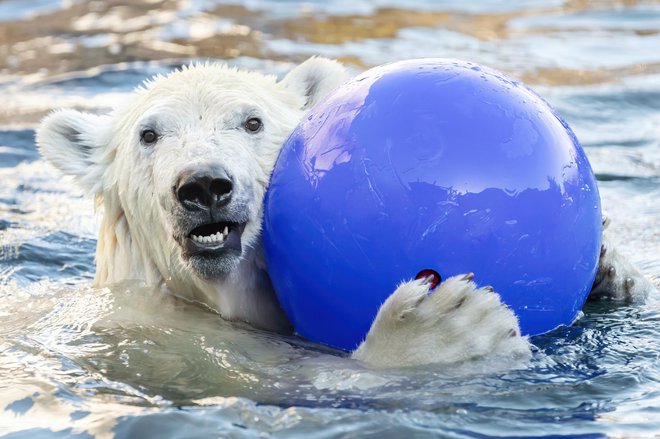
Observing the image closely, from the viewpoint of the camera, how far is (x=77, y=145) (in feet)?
14.9

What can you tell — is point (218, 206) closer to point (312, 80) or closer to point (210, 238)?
point (210, 238)

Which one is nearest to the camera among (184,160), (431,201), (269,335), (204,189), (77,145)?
(431,201)

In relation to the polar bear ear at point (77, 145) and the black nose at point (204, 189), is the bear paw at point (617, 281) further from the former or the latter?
the polar bear ear at point (77, 145)

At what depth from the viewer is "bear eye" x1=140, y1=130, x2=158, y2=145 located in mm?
4098

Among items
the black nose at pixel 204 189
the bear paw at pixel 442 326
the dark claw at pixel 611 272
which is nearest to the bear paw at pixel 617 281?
the dark claw at pixel 611 272

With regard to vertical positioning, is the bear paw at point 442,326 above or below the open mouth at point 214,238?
below

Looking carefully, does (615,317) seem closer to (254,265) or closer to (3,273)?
(254,265)

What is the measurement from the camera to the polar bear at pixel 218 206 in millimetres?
3490

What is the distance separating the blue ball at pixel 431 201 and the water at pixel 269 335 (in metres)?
0.23

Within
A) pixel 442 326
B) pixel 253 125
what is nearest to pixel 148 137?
pixel 253 125

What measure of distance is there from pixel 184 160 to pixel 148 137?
388 mm

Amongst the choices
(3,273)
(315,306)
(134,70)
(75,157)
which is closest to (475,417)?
(315,306)

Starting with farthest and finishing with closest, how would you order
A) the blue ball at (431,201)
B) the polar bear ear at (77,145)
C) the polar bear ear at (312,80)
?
the polar bear ear at (312,80) < the polar bear ear at (77,145) < the blue ball at (431,201)

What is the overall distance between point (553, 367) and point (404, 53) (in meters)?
7.53
